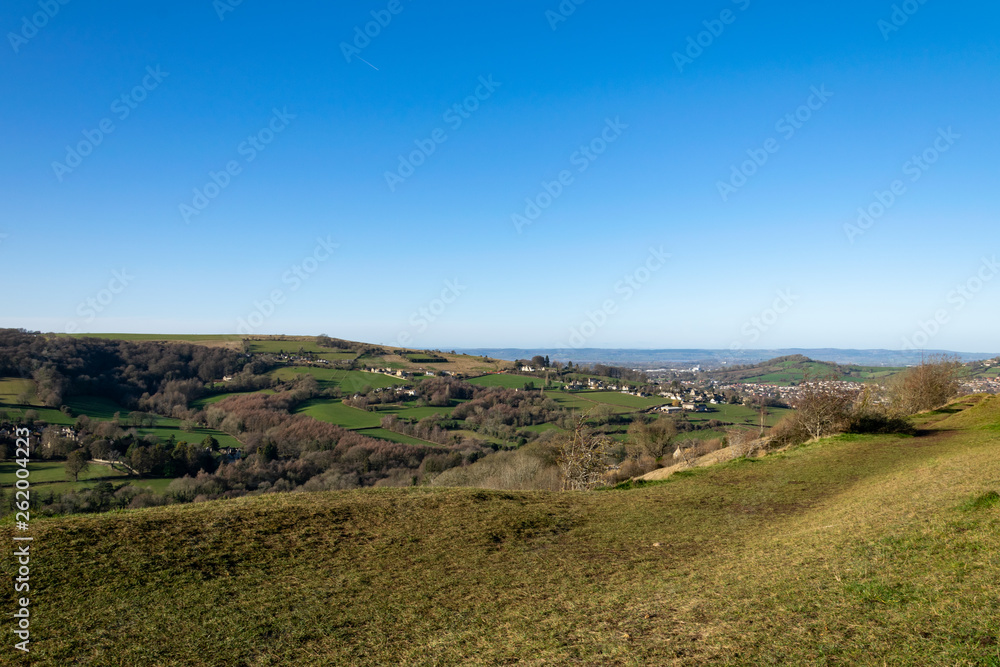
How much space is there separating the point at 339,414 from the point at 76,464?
31.8 meters

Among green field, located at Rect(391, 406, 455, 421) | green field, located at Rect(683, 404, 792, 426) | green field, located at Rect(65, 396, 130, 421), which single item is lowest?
green field, located at Rect(391, 406, 455, 421)

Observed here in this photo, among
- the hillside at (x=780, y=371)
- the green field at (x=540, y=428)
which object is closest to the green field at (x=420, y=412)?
the green field at (x=540, y=428)

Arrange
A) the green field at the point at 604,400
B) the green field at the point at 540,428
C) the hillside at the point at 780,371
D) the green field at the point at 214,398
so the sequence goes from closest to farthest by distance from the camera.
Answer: the green field at the point at 214,398 < the green field at the point at 540,428 < the green field at the point at 604,400 < the hillside at the point at 780,371

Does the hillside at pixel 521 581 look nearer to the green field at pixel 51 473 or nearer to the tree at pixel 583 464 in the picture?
the tree at pixel 583 464

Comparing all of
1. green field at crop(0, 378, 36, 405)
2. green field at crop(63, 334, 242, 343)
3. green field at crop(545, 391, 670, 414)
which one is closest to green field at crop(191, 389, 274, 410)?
green field at crop(0, 378, 36, 405)

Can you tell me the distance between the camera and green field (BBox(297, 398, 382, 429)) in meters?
56.4

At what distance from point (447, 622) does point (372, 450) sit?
4334 cm

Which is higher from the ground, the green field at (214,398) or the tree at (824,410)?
the tree at (824,410)

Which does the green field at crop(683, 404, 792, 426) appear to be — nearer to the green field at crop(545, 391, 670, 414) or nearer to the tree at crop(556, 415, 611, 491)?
the green field at crop(545, 391, 670, 414)

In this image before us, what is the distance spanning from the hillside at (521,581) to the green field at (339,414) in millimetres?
45474

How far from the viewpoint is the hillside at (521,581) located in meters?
5.48

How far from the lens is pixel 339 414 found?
59.2 meters

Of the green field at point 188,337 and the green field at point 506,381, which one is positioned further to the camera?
the green field at point 188,337

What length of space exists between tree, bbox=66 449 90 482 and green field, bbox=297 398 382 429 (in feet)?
88.0
